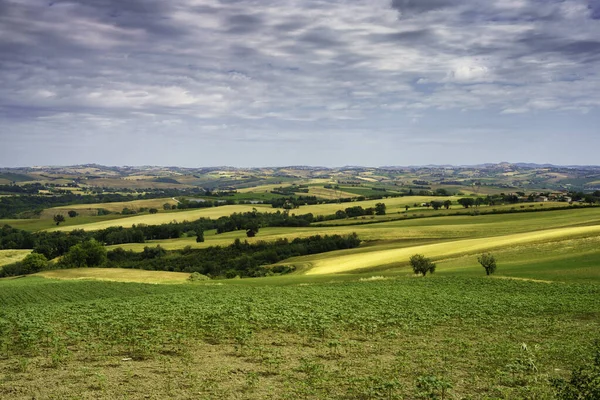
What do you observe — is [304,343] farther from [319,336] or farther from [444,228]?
[444,228]

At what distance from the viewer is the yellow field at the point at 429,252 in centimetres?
7131

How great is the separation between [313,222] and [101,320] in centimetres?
11882

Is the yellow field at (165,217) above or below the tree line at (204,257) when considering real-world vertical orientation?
above

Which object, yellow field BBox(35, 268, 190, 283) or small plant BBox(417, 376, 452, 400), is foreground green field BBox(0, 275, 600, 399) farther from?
yellow field BBox(35, 268, 190, 283)

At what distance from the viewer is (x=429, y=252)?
247 ft

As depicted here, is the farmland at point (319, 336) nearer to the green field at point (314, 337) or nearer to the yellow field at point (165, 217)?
the green field at point (314, 337)

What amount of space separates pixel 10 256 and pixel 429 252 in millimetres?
98069

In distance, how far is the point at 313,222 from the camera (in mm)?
149125

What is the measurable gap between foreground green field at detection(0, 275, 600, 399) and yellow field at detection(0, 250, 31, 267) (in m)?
70.7

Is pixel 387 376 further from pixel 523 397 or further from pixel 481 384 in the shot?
pixel 523 397

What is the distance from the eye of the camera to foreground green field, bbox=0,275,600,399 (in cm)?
1909

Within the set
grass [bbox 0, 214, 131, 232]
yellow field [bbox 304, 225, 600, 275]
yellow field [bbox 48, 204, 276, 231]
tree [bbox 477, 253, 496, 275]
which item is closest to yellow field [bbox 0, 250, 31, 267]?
yellow field [bbox 48, 204, 276, 231]

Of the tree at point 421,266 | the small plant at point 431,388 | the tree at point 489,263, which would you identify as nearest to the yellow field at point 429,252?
the tree at point 421,266

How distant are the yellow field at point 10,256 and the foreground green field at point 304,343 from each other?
70.7 m
